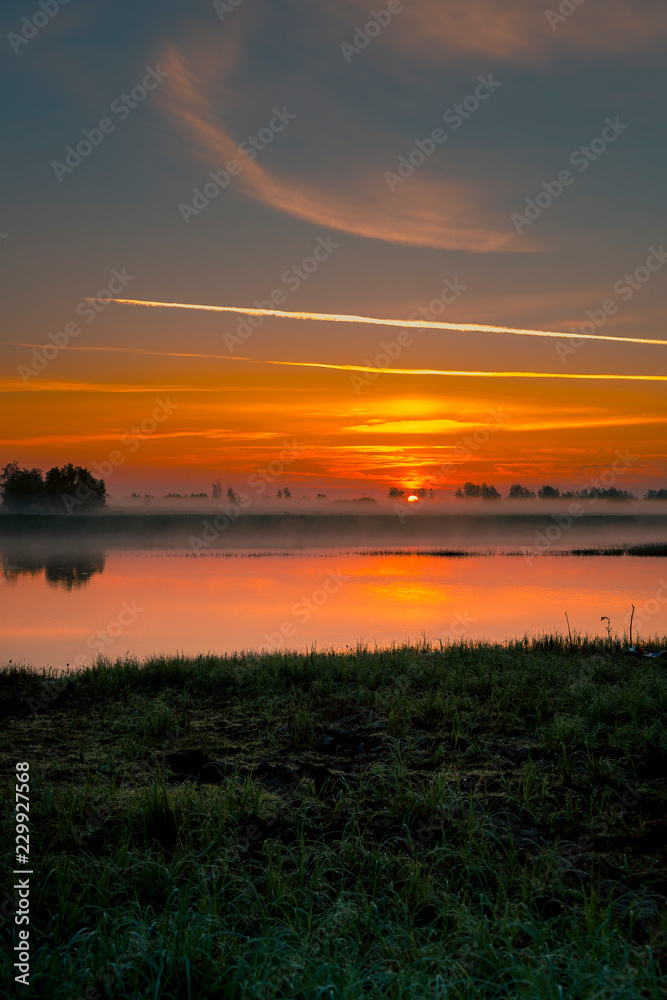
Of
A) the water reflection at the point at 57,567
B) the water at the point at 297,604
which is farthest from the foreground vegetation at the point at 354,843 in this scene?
the water reflection at the point at 57,567

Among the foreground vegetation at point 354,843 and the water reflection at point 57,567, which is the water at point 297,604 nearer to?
the water reflection at point 57,567

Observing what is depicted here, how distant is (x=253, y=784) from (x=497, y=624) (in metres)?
16.0

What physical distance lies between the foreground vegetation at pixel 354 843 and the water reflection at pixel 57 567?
27.2 m

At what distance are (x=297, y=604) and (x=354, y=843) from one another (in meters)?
21.1

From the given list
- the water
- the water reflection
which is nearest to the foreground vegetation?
the water

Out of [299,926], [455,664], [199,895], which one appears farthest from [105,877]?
[455,664]

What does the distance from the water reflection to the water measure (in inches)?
6.1

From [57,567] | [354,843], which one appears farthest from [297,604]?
[57,567]

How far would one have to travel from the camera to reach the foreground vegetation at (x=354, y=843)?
4.73m

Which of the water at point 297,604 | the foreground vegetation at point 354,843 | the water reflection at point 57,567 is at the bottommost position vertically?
the foreground vegetation at point 354,843

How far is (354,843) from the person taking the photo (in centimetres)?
632

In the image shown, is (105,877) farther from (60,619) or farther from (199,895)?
(60,619)

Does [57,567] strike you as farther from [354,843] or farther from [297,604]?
[354,843]

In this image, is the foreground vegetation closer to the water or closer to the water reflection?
the water
